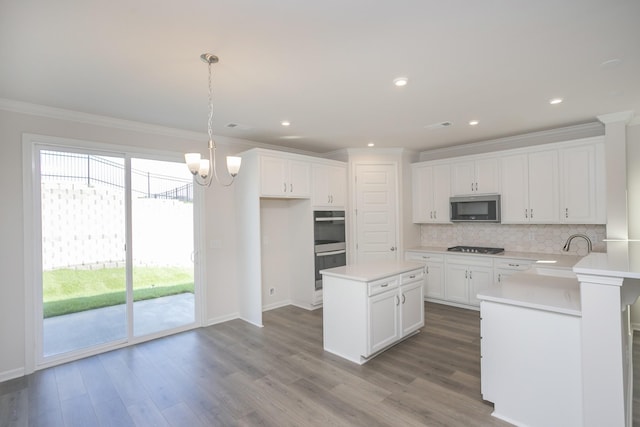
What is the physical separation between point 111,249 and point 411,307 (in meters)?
3.67

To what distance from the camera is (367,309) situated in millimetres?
3191

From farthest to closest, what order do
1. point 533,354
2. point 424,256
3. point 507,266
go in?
1. point 424,256
2. point 507,266
3. point 533,354

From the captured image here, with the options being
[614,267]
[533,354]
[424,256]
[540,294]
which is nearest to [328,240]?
[424,256]

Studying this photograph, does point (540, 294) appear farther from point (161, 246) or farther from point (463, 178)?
point (161, 246)

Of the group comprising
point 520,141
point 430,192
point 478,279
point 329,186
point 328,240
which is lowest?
point 478,279

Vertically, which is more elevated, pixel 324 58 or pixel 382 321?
pixel 324 58

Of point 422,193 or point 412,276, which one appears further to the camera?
point 422,193

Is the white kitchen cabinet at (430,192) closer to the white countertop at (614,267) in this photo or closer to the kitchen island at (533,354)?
the kitchen island at (533,354)

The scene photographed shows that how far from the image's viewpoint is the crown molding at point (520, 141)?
4.33 meters

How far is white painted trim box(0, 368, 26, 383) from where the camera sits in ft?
10.1

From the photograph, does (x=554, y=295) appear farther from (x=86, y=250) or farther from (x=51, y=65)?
(x=86, y=250)

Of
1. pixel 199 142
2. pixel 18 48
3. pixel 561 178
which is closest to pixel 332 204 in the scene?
pixel 199 142

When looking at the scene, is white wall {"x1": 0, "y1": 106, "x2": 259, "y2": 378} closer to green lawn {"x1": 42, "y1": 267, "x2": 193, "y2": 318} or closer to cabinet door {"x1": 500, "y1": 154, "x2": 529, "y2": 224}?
green lawn {"x1": 42, "y1": 267, "x2": 193, "y2": 318}

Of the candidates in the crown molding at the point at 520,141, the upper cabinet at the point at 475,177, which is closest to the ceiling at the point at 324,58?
the crown molding at the point at 520,141
